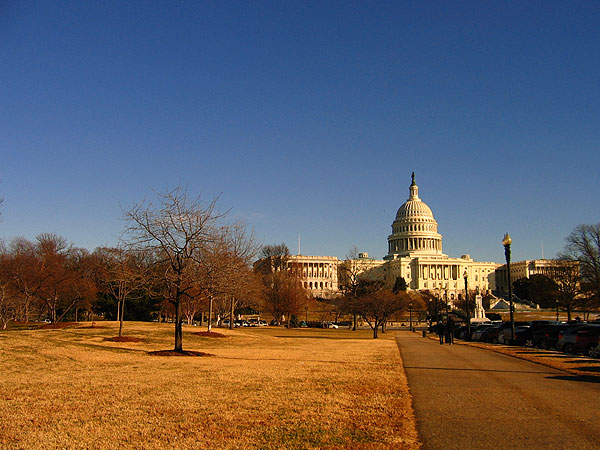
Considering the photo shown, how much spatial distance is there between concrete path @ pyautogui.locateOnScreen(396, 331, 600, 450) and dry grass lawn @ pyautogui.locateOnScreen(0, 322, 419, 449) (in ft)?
1.63

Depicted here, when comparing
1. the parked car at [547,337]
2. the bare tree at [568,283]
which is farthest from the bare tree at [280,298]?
the parked car at [547,337]

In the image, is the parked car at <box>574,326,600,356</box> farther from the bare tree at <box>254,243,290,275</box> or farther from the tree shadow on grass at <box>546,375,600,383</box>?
the bare tree at <box>254,243,290,275</box>

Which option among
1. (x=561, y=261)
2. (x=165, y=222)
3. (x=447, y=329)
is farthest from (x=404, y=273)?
(x=165, y=222)

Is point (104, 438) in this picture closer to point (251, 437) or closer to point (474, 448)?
point (251, 437)

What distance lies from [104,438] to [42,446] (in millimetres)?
828

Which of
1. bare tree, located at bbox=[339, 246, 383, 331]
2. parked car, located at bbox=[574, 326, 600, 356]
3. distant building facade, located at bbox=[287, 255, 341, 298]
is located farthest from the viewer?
distant building facade, located at bbox=[287, 255, 341, 298]

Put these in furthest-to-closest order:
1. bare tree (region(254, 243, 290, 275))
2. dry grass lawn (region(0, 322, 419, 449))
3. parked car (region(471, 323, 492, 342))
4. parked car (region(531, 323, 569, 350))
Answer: bare tree (region(254, 243, 290, 275))
parked car (region(471, 323, 492, 342))
parked car (region(531, 323, 569, 350))
dry grass lawn (region(0, 322, 419, 449))

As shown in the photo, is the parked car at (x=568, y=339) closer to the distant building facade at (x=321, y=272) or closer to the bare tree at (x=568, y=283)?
the bare tree at (x=568, y=283)

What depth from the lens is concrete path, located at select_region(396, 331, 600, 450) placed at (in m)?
8.45

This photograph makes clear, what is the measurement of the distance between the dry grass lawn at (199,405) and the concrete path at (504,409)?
19.6 inches

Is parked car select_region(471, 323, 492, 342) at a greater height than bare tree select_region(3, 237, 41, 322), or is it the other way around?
bare tree select_region(3, 237, 41, 322)

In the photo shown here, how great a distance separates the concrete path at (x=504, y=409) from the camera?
845 centimetres

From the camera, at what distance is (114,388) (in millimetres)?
12945

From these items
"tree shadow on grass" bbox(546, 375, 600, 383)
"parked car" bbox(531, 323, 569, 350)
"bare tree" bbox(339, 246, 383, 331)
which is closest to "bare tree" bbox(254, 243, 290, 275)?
"bare tree" bbox(339, 246, 383, 331)
